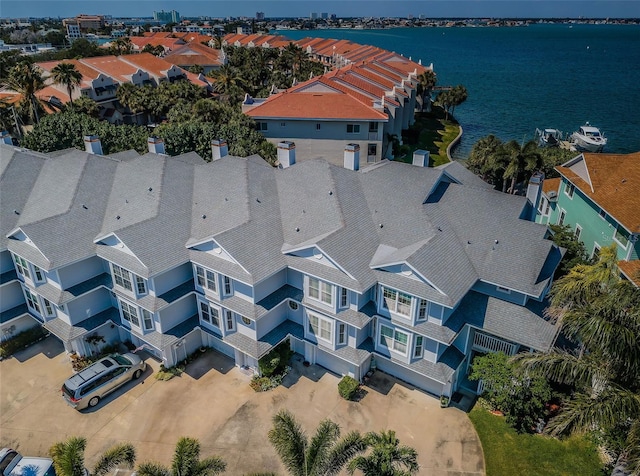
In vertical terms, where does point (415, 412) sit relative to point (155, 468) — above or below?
below

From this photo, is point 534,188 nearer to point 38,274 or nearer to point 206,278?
point 206,278

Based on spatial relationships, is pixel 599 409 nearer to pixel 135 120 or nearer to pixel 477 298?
pixel 477 298

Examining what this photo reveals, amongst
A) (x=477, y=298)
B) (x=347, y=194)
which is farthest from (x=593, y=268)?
(x=347, y=194)

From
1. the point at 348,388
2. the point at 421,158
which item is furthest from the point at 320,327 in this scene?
the point at 421,158

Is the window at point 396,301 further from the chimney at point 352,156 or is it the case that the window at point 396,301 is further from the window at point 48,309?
the window at point 48,309

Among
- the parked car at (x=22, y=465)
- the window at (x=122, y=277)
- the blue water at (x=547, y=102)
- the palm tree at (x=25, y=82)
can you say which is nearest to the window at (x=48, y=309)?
the window at (x=122, y=277)

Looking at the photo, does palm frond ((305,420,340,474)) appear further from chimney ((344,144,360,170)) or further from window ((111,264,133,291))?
chimney ((344,144,360,170))

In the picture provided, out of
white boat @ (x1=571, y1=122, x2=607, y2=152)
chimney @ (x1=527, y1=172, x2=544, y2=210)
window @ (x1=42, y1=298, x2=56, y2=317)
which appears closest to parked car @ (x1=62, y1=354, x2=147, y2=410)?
window @ (x1=42, y1=298, x2=56, y2=317)
